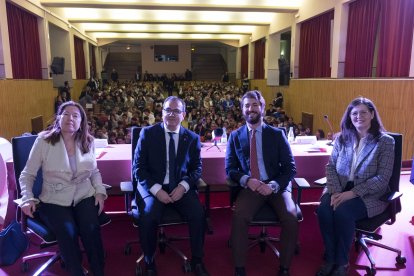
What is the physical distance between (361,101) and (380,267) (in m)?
1.11

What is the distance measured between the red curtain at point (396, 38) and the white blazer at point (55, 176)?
565cm

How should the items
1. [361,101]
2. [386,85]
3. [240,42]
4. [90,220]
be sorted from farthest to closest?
[240,42] → [386,85] → [361,101] → [90,220]

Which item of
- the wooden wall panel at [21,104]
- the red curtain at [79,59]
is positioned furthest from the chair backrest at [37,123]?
the red curtain at [79,59]

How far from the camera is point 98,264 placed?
82.0 inches

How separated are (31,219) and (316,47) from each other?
8.34m

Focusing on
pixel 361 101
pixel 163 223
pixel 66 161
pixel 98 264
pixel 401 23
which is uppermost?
pixel 401 23

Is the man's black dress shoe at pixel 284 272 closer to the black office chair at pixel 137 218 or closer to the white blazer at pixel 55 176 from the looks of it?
the black office chair at pixel 137 218

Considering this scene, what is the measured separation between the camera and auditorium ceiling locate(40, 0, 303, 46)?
872 centimetres

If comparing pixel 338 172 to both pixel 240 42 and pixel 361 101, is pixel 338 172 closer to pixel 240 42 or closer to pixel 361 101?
pixel 361 101

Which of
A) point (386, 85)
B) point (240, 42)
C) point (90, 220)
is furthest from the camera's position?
point (240, 42)

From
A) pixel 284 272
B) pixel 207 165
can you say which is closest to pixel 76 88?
pixel 207 165

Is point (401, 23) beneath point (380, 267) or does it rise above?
above

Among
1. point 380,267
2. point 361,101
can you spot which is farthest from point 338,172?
point 380,267

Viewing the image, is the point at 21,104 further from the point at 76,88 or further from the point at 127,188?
the point at 127,188
